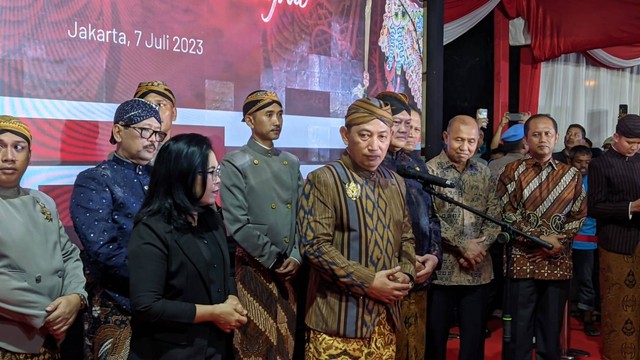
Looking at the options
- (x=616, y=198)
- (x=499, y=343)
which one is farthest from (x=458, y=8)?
(x=499, y=343)

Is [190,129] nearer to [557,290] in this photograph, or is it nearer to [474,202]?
[474,202]

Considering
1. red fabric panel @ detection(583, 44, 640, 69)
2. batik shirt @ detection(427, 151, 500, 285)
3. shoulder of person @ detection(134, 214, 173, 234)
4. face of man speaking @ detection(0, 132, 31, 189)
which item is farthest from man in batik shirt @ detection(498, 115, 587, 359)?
red fabric panel @ detection(583, 44, 640, 69)

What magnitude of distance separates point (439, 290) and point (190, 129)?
165cm

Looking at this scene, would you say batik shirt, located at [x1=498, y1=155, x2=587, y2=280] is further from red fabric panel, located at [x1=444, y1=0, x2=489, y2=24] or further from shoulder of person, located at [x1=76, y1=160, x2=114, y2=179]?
red fabric panel, located at [x1=444, y1=0, x2=489, y2=24]

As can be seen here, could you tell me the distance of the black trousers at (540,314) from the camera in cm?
369

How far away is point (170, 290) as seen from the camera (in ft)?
6.63

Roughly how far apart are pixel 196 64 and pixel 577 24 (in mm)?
5704

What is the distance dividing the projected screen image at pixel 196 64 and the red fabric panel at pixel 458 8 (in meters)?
2.70

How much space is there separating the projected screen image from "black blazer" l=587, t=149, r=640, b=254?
5.08ft

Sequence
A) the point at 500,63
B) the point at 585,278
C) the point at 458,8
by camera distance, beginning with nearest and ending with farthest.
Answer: the point at 585,278
the point at 458,8
the point at 500,63

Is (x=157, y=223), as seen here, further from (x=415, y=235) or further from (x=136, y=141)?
(x=415, y=235)

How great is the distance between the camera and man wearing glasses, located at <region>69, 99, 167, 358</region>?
97.8 inches

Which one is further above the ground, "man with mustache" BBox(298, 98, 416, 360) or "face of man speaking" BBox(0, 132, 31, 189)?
"face of man speaking" BBox(0, 132, 31, 189)

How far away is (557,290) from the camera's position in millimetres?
3691
